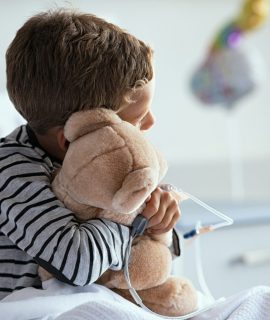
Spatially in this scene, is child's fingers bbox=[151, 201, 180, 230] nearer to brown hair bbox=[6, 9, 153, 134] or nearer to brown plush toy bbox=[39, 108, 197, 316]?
brown plush toy bbox=[39, 108, 197, 316]

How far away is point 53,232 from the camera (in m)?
0.77

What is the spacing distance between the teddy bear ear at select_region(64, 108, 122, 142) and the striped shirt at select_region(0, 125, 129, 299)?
7 cm

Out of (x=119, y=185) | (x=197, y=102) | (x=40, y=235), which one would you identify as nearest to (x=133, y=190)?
(x=119, y=185)

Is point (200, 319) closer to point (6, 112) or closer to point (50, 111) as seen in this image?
point (50, 111)

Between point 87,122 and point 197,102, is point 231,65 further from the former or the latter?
point 87,122

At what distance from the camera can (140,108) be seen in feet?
2.82

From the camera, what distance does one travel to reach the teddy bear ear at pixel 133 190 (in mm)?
740

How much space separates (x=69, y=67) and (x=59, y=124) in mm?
77

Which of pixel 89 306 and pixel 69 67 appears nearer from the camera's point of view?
pixel 89 306

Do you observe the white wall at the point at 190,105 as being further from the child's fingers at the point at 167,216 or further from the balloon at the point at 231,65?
the child's fingers at the point at 167,216

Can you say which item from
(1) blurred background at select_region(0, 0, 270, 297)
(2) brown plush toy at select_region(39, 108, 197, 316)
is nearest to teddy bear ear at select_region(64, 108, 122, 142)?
(2) brown plush toy at select_region(39, 108, 197, 316)

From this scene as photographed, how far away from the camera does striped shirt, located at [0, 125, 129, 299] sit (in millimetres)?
764

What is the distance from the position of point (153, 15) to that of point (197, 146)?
1.38 ft

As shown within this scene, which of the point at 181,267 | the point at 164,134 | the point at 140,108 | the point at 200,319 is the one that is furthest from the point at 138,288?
the point at 164,134
